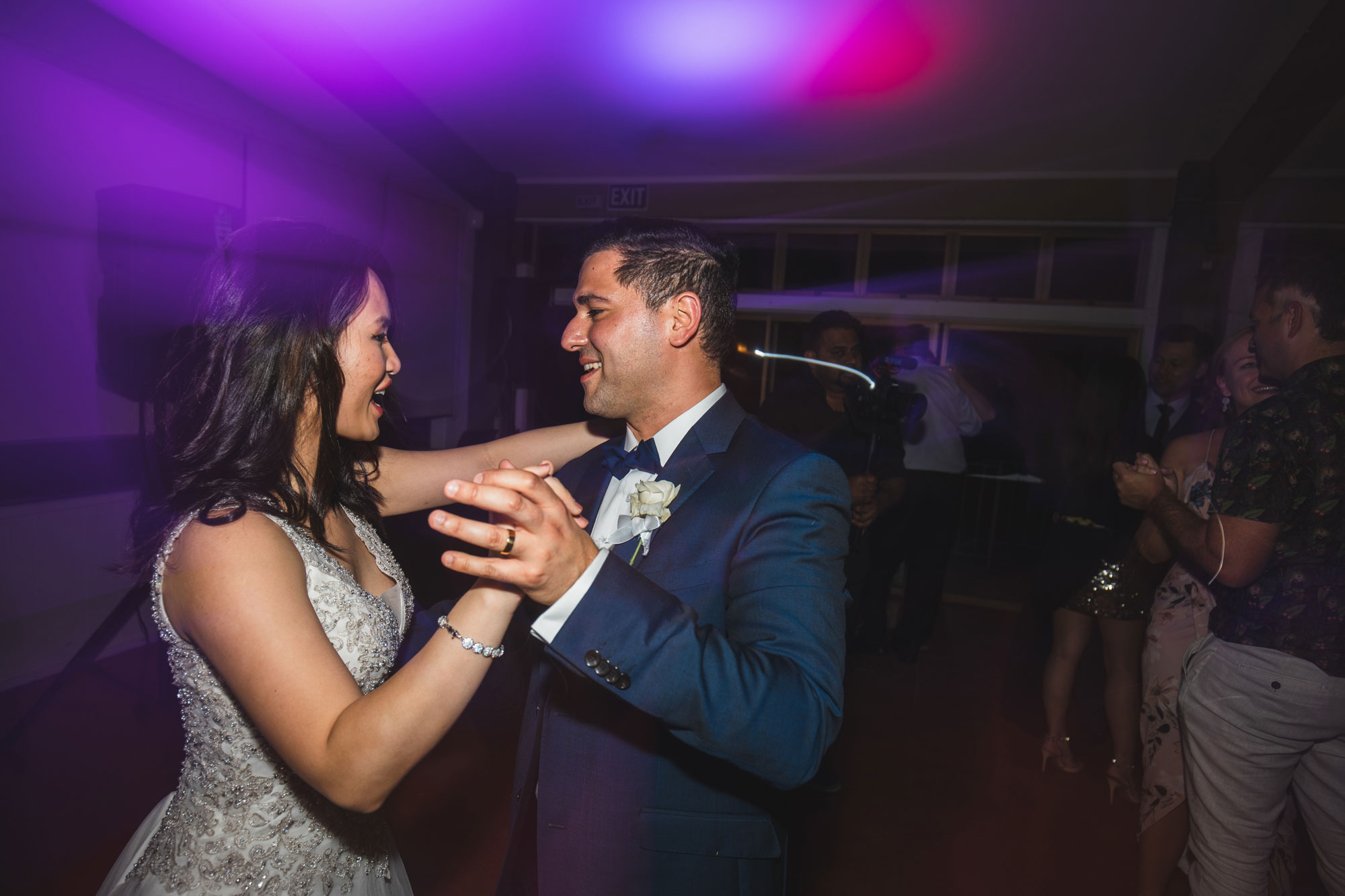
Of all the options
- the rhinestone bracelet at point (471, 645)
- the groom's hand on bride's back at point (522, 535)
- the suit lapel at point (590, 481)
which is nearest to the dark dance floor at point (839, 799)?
the suit lapel at point (590, 481)

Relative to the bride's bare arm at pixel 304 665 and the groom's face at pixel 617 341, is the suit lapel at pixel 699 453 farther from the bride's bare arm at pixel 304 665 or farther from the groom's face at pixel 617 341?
the bride's bare arm at pixel 304 665

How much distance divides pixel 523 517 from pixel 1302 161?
243 inches

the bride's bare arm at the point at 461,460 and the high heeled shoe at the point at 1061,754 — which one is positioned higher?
the bride's bare arm at the point at 461,460

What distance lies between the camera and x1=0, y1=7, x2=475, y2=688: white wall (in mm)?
3564

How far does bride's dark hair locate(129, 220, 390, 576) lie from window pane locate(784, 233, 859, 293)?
552cm

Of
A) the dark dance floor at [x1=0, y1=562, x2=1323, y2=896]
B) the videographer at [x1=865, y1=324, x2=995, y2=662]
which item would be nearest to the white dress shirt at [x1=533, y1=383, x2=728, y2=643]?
the dark dance floor at [x1=0, y1=562, x2=1323, y2=896]

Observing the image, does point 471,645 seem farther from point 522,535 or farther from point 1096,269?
point 1096,269

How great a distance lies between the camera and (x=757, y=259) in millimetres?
6621

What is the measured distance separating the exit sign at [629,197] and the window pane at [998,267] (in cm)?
289

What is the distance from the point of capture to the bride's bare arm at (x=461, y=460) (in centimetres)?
186

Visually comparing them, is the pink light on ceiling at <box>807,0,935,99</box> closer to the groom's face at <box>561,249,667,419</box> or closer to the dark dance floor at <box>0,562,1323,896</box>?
the groom's face at <box>561,249,667,419</box>

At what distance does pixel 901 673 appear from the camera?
14.6ft

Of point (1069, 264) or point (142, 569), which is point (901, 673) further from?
point (142, 569)

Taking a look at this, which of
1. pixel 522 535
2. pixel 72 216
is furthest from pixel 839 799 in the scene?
pixel 72 216
